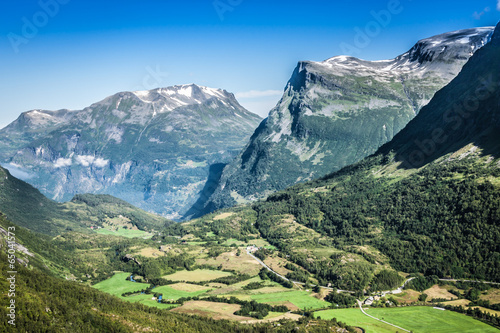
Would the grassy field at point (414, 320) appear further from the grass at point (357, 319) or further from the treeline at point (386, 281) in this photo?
the treeline at point (386, 281)

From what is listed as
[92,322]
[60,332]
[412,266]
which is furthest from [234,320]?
[412,266]

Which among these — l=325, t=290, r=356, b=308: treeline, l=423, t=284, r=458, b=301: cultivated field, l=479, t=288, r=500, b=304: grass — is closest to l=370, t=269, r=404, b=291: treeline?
l=423, t=284, r=458, b=301: cultivated field

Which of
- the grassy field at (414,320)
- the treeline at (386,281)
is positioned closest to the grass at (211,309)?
the grassy field at (414,320)

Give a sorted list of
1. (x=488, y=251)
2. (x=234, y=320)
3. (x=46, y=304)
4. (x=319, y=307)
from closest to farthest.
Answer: (x=46, y=304)
(x=234, y=320)
(x=319, y=307)
(x=488, y=251)

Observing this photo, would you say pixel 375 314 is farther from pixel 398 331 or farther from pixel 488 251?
pixel 488 251

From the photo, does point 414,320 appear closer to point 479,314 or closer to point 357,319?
point 357,319

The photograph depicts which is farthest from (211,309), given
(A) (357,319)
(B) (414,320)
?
(B) (414,320)

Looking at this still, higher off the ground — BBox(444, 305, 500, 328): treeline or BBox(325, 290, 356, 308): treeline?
BBox(444, 305, 500, 328): treeline

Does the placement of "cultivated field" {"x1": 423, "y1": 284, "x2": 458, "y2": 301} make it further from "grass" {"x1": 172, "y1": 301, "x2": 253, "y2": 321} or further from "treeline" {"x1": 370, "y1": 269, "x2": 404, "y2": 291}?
"grass" {"x1": 172, "y1": 301, "x2": 253, "y2": 321}
